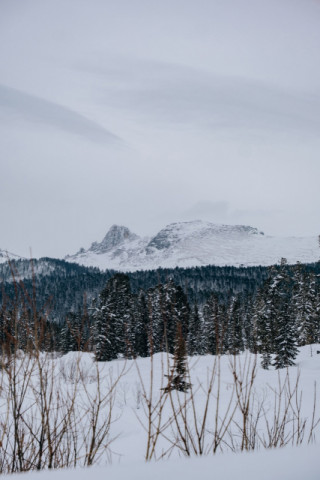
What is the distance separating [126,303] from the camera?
3341 cm

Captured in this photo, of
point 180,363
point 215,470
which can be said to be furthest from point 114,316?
point 215,470

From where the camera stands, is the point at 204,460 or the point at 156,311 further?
the point at 156,311

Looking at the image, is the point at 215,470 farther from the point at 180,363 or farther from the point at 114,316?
the point at 114,316

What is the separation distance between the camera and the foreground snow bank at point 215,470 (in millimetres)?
995

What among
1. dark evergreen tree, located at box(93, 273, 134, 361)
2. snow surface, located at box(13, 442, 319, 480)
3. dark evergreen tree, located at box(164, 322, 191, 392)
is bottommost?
dark evergreen tree, located at box(93, 273, 134, 361)

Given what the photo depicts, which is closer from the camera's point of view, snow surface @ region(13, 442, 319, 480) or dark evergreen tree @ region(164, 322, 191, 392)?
snow surface @ region(13, 442, 319, 480)

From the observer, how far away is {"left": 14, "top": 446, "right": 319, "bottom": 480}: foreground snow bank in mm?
995

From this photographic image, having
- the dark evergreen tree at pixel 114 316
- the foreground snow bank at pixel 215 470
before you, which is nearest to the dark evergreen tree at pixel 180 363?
the foreground snow bank at pixel 215 470

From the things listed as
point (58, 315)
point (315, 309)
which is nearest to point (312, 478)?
point (315, 309)

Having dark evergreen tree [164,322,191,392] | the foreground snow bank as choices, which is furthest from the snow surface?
dark evergreen tree [164,322,191,392]

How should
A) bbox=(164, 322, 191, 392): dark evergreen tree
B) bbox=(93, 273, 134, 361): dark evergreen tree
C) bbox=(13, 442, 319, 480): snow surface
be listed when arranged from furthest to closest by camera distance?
bbox=(93, 273, 134, 361): dark evergreen tree
bbox=(164, 322, 191, 392): dark evergreen tree
bbox=(13, 442, 319, 480): snow surface

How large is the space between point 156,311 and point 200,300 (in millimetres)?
67939

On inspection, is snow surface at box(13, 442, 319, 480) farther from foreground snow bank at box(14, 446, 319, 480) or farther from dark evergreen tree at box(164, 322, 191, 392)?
dark evergreen tree at box(164, 322, 191, 392)

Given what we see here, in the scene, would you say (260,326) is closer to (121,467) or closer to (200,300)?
(121,467)
